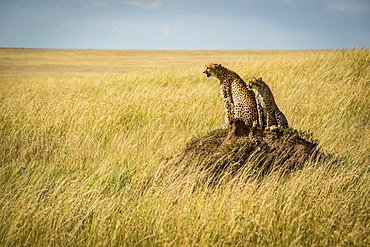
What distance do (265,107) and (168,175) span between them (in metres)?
1.45

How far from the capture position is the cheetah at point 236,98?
4.75 m

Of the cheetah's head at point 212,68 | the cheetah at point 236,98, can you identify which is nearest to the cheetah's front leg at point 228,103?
the cheetah at point 236,98

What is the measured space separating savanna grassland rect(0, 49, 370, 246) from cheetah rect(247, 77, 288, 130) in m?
0.67

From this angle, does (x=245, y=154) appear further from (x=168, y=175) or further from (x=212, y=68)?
(x=212, y=68)

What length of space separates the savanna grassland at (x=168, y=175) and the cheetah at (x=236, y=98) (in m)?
0.59

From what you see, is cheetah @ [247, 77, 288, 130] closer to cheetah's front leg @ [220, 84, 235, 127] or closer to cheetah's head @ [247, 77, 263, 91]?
cheetah's head @ [247, 77, 263, 91]

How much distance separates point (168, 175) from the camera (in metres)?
4.33

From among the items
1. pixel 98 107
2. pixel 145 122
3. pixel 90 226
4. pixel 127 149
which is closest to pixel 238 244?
pixel 90 226

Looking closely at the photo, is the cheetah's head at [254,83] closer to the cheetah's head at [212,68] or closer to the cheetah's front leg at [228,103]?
the cheetah's front leg at [228,103]

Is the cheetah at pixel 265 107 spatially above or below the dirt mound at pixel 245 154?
above

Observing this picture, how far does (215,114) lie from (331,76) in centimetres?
504

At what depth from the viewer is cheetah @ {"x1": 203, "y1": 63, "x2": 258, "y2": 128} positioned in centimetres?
475

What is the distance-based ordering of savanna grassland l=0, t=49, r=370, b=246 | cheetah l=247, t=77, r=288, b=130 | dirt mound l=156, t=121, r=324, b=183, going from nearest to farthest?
savanna grassland l=0, t=49, r=370, b=246, dirt mound l=156, t=121, r=324, b=183, cheetah l=247, t=77, r=288, b=130

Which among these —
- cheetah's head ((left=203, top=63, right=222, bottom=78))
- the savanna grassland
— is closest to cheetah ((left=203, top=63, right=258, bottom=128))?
cheetah's head ((left=203, top=63, right=222, bottom=78))
